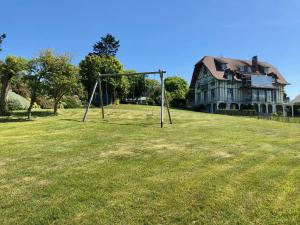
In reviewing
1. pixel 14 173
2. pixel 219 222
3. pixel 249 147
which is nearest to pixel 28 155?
pixel 14 173

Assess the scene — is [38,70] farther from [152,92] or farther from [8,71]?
[152,92]

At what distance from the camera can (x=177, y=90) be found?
3403 inches

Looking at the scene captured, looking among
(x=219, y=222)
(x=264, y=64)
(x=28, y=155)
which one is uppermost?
→ (x=264, y=64)

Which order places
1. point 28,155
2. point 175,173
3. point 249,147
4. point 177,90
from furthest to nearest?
point 177,90, point 249,147, point 28,155, point 175,173

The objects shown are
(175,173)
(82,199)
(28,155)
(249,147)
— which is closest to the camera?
(82,199)

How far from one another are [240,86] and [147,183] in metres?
52.2

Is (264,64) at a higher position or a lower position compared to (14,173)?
higher

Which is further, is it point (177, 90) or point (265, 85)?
point (177, 90)

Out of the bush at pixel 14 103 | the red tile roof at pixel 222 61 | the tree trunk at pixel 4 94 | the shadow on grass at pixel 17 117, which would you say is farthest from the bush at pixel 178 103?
the shadow on grass at pixel 17 117

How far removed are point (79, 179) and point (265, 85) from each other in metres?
54.6

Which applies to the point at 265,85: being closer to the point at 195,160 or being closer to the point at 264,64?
the point at 264,64

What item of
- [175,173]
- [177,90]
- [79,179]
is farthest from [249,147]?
[177,90]

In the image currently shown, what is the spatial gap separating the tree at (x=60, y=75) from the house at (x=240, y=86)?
34.3 meters

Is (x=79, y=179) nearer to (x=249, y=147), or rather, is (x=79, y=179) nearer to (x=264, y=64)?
(x=249, y=147)
